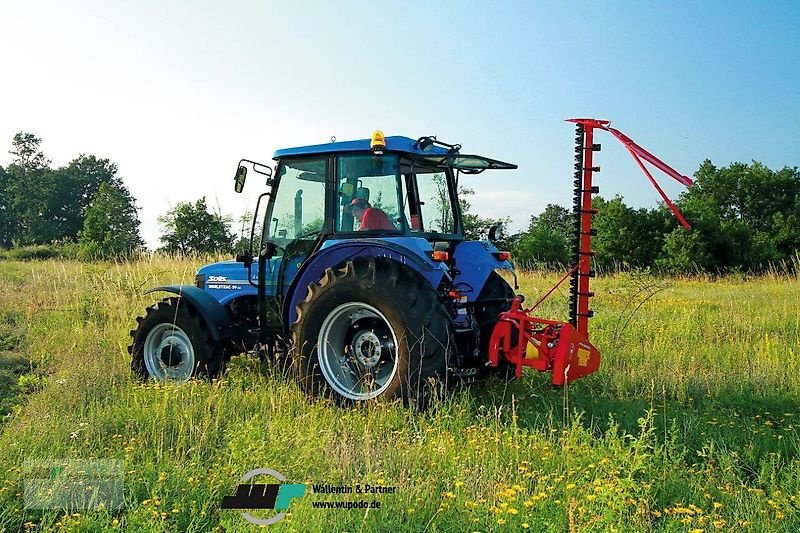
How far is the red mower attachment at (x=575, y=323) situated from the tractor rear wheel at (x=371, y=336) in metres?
0.67

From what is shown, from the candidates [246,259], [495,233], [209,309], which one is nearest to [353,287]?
[246,259]

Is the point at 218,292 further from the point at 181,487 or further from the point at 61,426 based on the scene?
the point at 181,487

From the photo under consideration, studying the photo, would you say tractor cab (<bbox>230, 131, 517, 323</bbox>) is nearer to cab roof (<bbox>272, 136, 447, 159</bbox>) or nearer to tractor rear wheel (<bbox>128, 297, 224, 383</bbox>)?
cab roof (<bbox>272, 136, 447, 159</bbox>)

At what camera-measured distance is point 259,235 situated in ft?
21.0

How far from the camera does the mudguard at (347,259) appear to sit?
5141mm

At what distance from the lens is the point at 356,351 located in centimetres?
551

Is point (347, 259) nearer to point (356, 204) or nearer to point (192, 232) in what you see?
point (356, 204)

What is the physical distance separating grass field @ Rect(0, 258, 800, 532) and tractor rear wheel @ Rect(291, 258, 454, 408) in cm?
23

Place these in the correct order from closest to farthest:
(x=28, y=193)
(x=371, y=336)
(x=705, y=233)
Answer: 1. (x=371, y=336)
2. (x=705, y=233)
3. (x=28, y=193)

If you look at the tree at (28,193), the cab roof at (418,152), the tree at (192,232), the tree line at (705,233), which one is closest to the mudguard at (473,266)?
the cab roof at (418,152)

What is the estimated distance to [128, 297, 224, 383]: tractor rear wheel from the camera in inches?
247

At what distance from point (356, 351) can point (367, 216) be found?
3.81 feet

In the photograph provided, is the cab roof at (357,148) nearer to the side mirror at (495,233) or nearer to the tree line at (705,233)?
the side mirror at (495,233)

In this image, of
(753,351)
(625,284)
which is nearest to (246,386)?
(753,351)
